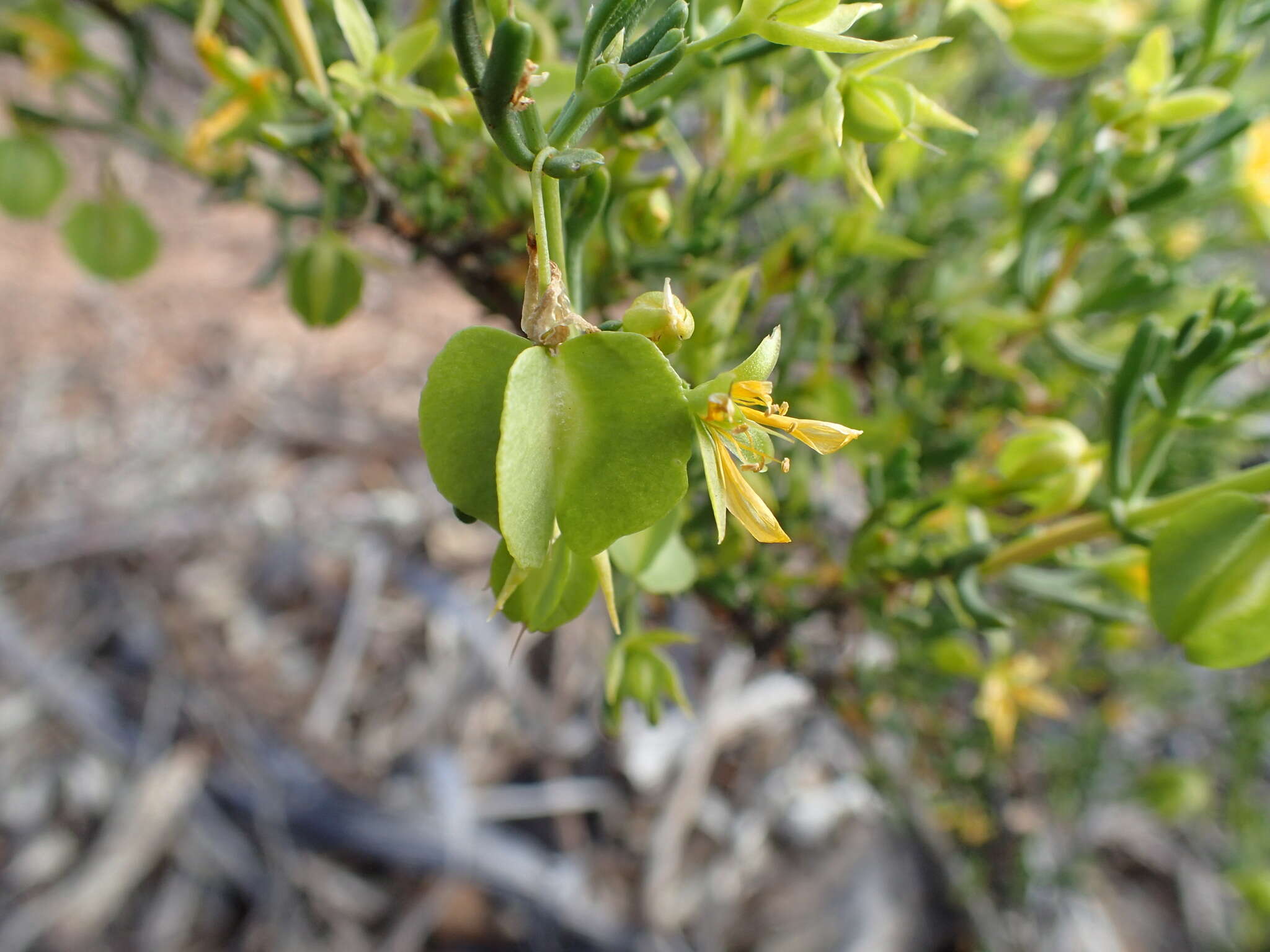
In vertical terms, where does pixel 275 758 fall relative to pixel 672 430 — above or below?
below

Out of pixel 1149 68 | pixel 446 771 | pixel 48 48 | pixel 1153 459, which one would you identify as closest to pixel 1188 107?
pixel 1149 68

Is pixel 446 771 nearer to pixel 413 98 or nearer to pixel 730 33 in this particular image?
pixel 413 98

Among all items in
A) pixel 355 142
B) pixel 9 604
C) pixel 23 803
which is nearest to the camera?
pixel 355 142

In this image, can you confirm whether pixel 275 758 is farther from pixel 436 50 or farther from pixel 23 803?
pixel 436 50

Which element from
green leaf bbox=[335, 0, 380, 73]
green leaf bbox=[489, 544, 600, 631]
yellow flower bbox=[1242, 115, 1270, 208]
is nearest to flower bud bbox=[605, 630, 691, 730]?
green leaf bbox=[489, 544, 600, 631]

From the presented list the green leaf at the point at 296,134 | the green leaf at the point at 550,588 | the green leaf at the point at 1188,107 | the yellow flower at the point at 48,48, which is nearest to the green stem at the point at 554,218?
the green leaf at the point at 550,588

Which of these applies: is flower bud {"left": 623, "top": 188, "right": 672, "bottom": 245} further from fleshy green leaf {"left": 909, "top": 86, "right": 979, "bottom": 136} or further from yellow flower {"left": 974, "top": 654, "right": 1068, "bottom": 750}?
yellow flower {"left": 974, "top": 654, "right": 1068, "bottom": 750}

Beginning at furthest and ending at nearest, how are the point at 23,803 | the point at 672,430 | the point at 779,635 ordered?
the point at 23,803 < the point at 779,635 < the point at 672,430

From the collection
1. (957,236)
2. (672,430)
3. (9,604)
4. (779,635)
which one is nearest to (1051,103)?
(957,236)
